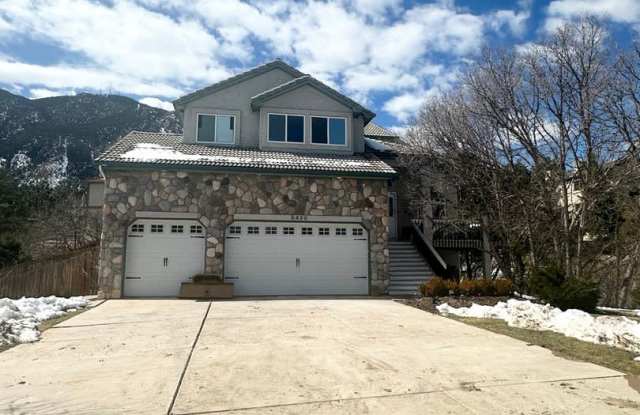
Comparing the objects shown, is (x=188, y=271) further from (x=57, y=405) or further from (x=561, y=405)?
(x=561, y=405)

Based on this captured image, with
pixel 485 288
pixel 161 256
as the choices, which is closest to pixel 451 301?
→ pixel 485 288

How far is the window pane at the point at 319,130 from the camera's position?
1645 cm

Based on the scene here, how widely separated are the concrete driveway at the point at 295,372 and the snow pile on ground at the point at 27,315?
1.21 feet

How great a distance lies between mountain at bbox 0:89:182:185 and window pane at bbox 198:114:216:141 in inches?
1968

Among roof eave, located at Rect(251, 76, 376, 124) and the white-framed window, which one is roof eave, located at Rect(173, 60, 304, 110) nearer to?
roof eave, located at Rect(251, 76, 376, 124)

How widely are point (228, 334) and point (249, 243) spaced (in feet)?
21.4

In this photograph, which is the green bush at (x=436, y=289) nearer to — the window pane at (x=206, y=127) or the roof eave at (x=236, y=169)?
the roof eave at (x=236, y=169)

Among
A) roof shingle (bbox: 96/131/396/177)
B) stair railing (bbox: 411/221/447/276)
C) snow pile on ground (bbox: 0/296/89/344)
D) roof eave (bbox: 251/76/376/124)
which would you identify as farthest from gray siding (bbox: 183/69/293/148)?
snow pile on ground (bbox: 0/296/89/344)

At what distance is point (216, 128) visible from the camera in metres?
16.5

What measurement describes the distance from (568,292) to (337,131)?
32.3 feet

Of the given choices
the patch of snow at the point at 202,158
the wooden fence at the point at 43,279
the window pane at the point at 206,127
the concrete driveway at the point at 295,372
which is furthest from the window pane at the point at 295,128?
the concrete driveway at the point at 295,372

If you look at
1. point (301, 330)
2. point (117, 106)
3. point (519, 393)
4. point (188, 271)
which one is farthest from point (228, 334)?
point (117, 106)

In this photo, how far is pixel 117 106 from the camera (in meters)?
87.7

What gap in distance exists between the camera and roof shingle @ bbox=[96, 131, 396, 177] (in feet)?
43.0
